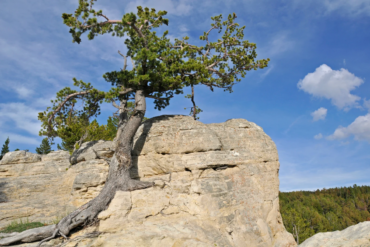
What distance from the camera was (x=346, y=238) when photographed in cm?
1058

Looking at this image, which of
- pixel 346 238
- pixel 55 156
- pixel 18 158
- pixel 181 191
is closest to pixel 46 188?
pixel 55 156

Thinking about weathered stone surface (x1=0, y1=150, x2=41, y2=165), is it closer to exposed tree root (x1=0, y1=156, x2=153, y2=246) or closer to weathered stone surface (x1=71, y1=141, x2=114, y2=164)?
weathered stone surface (x1=71, y1=141, x2=114, y2=164)

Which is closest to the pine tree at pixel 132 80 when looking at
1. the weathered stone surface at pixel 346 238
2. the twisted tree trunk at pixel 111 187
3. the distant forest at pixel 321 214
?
the twisted tree trunk at pixel 111 187

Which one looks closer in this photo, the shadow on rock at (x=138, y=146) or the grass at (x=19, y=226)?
the grass at (x=19, y=226)

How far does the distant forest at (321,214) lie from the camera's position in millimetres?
52334

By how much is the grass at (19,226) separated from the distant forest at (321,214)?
155ft

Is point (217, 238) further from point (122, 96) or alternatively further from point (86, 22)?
point (86, 22)

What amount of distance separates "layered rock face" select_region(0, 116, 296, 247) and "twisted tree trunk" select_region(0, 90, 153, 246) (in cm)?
58

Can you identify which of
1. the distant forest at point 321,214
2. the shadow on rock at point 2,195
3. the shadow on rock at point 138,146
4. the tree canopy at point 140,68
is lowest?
the distant forest at point 321,214

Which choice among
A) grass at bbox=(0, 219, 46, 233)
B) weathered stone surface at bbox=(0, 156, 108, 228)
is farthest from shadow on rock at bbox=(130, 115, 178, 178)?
grass at bbox=(0, 219, 46, 233)

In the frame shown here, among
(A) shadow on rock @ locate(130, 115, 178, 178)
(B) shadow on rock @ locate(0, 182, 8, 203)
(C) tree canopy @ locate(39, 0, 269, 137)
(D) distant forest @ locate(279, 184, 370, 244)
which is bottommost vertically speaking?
(D) distant forest @ locate(279, 184, 370, 244)

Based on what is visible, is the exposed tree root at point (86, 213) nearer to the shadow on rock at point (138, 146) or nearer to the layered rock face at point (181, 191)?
the layered rock face at point (181, 191)

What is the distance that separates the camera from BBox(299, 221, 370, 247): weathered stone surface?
962 cm

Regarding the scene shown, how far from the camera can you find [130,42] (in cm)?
2102
